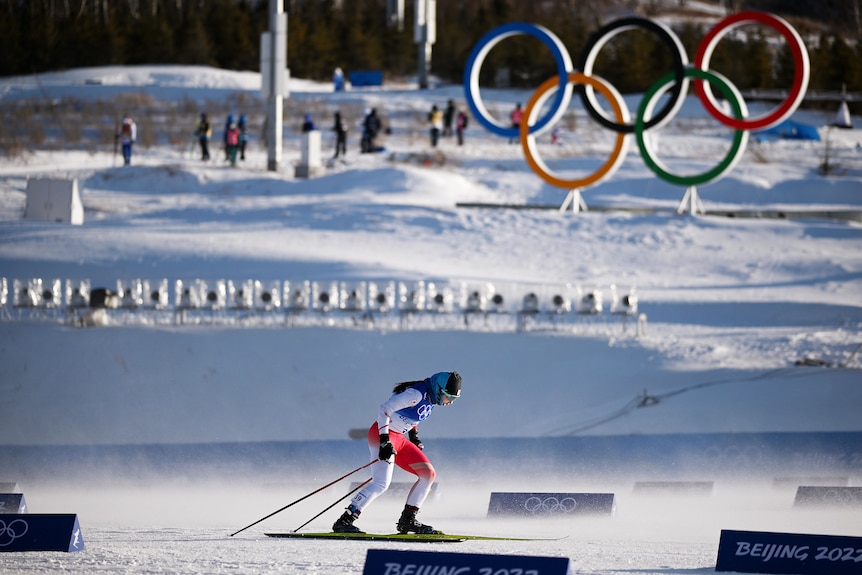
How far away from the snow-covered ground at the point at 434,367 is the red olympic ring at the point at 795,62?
2.17 metres

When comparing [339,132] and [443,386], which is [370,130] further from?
[443,386]

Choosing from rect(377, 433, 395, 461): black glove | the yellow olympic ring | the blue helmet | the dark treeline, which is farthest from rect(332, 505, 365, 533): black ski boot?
the dark treeline

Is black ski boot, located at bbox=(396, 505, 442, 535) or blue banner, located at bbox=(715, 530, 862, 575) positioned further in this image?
black ski boot, located at bbox=(396, 505, 442, 535)

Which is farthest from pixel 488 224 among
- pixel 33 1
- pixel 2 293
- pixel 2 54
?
pixel 33 1

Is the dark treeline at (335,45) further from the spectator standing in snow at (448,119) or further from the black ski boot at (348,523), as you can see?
the black ski boot at (348,523)

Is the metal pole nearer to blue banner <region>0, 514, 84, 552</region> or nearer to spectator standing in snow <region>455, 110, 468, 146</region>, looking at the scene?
spectator standing in snow <region>455, 110, 468, 146</region>

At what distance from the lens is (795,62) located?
26094 millimetres

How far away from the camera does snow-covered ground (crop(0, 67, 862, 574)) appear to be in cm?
1162

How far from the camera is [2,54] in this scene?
50438 mm

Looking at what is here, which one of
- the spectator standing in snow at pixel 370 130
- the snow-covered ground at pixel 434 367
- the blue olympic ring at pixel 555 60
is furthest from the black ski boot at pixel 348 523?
the spectator standing in snow at pixel 370 130

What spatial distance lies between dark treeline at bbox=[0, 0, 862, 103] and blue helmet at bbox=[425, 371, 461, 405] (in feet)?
133

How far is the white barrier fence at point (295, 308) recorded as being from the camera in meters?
19.2

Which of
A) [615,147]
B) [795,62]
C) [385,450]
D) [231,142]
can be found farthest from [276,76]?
[385,450]

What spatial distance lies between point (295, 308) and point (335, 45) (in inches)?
1456
